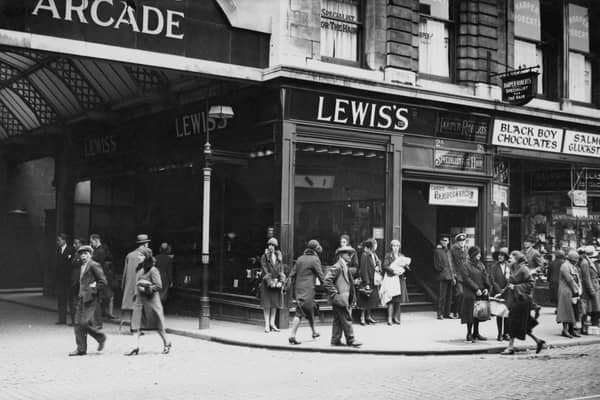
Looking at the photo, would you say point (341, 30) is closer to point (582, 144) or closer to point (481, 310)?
point (481, 310)

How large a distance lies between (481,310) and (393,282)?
11.6 feet

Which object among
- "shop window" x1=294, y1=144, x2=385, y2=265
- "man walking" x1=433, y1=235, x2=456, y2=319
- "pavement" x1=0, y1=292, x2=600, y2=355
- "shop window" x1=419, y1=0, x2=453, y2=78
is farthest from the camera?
"shop window" x1=419, y1=0, x2=453, y2=78

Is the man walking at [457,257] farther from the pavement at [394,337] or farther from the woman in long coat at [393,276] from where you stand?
the woman in long coat at [393,276]

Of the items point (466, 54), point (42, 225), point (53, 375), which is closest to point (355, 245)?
point (466, 54)

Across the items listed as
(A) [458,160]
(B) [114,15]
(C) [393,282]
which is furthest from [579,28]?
(B) [114,15]

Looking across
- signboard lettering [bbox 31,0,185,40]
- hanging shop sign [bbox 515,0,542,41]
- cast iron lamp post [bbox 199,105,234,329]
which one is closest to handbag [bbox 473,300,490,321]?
cast iron lamp post [bbox 199,105,234,329]

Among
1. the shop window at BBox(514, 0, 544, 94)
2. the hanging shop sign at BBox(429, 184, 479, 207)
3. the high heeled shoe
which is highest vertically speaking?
the shop window at BBox(514, 0, 544, 94)

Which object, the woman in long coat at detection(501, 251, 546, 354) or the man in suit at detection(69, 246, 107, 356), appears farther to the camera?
the woman in long coat at detection(501, 251, 546, 354)

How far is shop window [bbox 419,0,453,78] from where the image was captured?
19.5 meters

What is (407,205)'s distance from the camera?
20.9 metres

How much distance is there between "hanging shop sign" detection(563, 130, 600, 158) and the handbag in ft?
33.2

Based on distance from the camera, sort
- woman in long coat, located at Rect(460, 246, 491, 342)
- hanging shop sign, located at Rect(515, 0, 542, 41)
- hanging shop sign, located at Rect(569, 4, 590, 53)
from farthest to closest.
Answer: hanging shop sign, located at Rect(569, 4, 590, 53) → hanging shop sign, located at Rect(515, 0, 542, 41) → woman in long coat, located at Rect(460, 246, 491, 342)

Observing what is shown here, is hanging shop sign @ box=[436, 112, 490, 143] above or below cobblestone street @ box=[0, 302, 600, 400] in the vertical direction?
above

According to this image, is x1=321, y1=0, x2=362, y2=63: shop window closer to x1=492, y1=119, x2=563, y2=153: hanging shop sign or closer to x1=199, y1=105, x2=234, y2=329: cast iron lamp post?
x1=199, y1=105, x2=234, y2=329: cast iron lamp post
